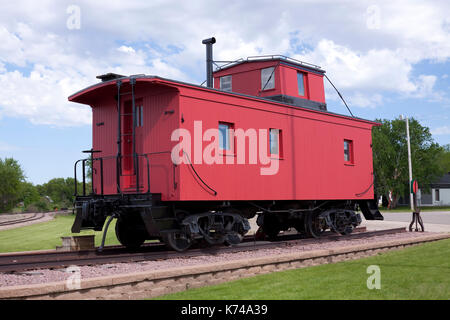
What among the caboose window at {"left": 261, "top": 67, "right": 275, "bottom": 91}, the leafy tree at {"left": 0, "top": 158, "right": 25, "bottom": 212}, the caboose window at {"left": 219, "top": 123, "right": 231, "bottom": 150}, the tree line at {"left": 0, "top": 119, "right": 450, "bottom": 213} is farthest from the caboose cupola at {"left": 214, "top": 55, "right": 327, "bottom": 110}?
the leafy tree at {"left": 0, "top": 158, "right": 25, "bottom": 212}

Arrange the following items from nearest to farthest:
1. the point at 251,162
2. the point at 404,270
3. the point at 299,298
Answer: the point at 299,298, the point at 404,270, the point at 251,162

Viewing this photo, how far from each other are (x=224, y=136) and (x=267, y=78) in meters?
3.72

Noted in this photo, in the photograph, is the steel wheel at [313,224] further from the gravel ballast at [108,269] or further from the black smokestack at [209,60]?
the black smokestack at [209,60]

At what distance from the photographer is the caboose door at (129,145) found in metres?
10.3

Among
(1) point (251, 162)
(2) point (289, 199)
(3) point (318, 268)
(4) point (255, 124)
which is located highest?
(4) point (255, 124)

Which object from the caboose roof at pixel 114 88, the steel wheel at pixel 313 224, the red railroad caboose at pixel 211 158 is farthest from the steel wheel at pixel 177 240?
the steel wheel at pixel 313 224

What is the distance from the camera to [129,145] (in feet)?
34.7

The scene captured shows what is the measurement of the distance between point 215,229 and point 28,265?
3.93 m

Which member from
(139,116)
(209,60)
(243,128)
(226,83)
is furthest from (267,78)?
(139,116)

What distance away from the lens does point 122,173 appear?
34.1 ft

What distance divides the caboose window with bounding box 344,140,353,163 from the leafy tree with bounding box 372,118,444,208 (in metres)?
38.3
